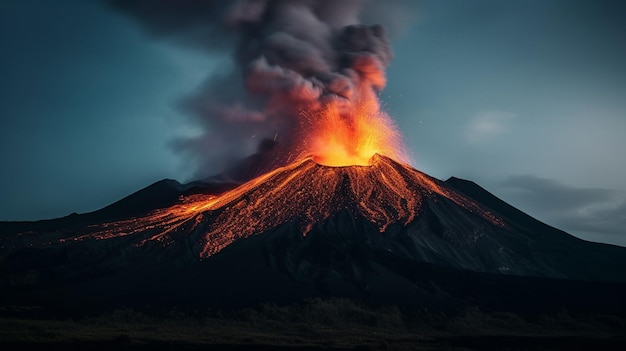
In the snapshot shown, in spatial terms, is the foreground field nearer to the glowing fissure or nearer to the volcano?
the volcano

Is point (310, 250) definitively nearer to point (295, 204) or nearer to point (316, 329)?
point (295, 204)

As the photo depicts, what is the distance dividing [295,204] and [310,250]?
12.3 metres

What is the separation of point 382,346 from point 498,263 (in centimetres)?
4514

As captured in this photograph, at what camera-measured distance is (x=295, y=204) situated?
7938 centimetres

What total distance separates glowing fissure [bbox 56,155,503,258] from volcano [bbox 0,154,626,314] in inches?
8.6

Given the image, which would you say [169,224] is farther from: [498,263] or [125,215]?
[498,263]

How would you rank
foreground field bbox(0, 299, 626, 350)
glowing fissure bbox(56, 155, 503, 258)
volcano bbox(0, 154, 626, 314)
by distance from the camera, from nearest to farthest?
foreground field bbox(0, 299, 626, 350) → volcano bbox(0, 154, 626, 314) → glowing fissure bbox(56, 155, 503, 258)

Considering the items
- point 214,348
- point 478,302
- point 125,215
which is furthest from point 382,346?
point 125,215

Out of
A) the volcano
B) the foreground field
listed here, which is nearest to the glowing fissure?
the volcano

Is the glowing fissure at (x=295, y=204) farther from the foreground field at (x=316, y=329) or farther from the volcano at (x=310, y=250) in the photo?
the foreground field at (x=316, y=329)

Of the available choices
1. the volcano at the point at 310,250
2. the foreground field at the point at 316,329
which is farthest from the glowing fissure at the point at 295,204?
the foreground field at the point at 316,329

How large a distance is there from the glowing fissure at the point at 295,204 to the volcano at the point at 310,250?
0.22 metres

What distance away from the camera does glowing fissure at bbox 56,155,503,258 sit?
74312 millimetres

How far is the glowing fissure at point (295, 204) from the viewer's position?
7431 centimetres
